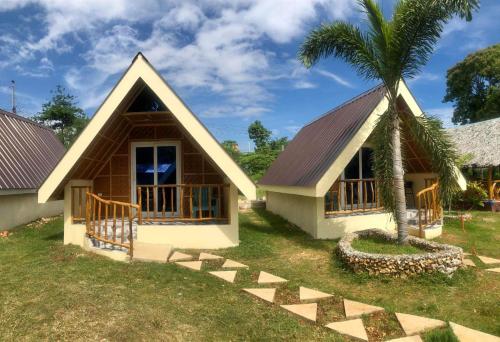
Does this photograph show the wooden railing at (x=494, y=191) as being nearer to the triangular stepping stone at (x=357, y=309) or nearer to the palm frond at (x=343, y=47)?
the palm frond at (x=343, y=47)

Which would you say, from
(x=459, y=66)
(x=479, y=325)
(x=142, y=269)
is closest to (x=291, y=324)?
(x=479, y=325)

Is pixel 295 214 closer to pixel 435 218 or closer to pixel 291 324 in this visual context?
pixel 435 218

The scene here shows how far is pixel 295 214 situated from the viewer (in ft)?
41.7

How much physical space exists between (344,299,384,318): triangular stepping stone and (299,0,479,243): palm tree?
293 centimetres

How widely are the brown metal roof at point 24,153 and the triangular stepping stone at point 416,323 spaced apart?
35.6 ft

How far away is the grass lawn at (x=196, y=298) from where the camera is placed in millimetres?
4582

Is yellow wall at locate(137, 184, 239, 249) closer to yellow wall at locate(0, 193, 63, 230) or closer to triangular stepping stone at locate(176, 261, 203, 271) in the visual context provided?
triangular stepping stone at locate(176, 261, 203, 271)

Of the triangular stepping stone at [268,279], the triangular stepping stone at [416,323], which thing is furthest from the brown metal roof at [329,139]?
the triangular stepping stone at [416,323]

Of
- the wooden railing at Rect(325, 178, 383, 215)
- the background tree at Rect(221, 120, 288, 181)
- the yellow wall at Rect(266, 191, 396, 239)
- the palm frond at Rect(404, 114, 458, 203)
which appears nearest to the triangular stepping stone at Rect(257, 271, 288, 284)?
the yellow wall at Rect(266, 191, 396, 239)

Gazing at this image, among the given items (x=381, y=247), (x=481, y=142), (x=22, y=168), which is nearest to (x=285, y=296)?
(x=381, y=247)

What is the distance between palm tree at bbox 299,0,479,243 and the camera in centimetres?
747

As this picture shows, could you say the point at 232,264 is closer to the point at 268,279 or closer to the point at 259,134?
the point at 268,279

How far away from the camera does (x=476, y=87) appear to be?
36125mm

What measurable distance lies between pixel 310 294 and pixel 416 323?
5.35 ft
